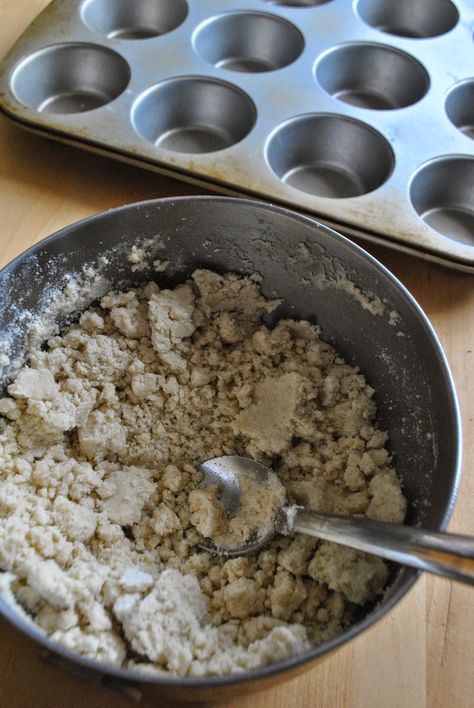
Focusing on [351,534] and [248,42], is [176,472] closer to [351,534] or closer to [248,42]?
[351,534]

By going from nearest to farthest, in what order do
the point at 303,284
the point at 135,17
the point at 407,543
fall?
the point at 407,543
the point at 303,284
the point at 135,17

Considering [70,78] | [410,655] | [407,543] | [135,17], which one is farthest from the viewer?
[135,17]

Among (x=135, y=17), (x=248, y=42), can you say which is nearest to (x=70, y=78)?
(x=135, y=17)

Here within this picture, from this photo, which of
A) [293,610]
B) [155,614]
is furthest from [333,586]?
[155,614]

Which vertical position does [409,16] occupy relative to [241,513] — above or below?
above

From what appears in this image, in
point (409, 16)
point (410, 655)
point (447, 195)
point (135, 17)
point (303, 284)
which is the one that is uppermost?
point (409, 16)

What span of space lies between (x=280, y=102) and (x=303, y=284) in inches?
18.3

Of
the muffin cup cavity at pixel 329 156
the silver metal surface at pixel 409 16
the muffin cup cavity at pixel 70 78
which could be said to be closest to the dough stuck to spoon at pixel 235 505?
the muffin cup cavity at pixel 329 156

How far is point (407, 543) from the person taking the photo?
0.53 m

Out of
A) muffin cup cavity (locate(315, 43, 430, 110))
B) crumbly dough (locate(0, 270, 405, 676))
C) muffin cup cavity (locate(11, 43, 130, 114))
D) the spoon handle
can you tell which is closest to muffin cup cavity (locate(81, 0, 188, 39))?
muffin cup cavity (locate(11, 43, 130, 114))

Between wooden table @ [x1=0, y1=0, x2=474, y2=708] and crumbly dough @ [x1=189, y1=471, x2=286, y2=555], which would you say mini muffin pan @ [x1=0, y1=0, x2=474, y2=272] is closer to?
wooden table @ [x1=0, y1=0, x2=474, y2=708]

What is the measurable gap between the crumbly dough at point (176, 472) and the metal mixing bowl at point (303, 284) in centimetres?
2

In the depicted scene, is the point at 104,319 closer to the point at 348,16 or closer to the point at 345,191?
the point at 345,191

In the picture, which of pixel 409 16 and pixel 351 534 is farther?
pixel 409 16
